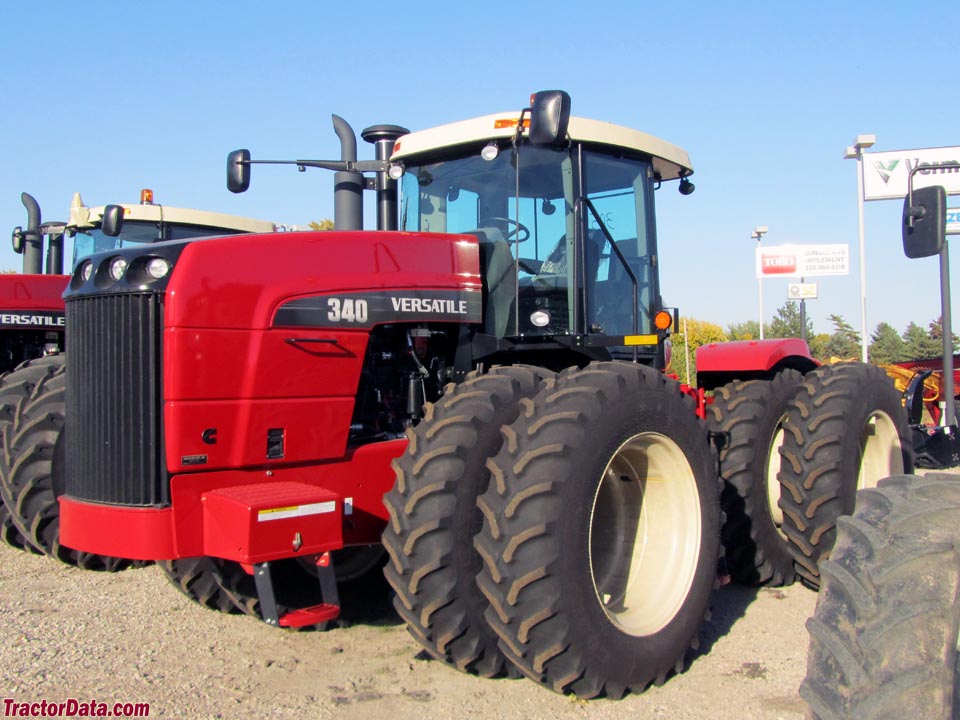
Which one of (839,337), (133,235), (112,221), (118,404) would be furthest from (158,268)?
(839,337)

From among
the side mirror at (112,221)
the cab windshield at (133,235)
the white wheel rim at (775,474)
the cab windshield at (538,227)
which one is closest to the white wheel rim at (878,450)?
the white wheel rim at (775,474)

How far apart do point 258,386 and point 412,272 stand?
3.22 ft

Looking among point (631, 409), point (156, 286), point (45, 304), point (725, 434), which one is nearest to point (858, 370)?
point (725, 434)

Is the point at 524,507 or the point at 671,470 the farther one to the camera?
the point at 671,470

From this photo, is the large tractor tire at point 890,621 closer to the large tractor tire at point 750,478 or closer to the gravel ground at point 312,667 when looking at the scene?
the gravel ground at point 312,667

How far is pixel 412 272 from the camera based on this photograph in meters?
4.30

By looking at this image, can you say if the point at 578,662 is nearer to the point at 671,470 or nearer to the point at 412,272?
the point at 671,470

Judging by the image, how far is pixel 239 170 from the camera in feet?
18.2

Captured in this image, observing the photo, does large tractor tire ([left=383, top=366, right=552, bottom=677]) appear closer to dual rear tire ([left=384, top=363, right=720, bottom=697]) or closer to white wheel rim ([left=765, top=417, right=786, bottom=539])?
dual rear tire ([left=384, top=363, right=720, bottom=697])

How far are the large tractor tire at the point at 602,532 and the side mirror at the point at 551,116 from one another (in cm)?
109

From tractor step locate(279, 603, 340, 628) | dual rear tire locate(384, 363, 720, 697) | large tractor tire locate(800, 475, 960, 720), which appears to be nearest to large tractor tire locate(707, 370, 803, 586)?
dual rear tire locate(384, 363, 720, 697)

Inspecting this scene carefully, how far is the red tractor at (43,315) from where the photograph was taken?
5.47 metres

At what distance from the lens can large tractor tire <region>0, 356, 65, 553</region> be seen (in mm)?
6148

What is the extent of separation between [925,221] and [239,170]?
397cm
